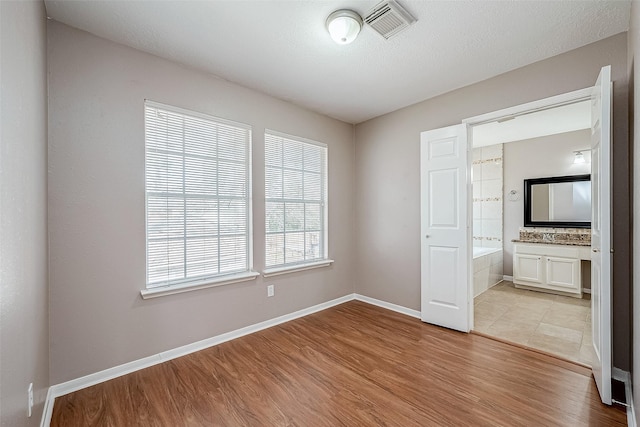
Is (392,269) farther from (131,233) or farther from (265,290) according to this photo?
(131,233)

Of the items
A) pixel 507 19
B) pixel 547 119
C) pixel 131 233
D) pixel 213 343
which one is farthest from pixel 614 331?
pixel 131 233

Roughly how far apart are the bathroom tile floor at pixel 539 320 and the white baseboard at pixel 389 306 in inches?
27.2

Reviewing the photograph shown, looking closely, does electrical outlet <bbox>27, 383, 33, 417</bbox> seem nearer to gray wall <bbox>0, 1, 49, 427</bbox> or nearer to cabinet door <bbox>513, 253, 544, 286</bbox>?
gray wall <bbox>0, 1, 49, 427</bbox>

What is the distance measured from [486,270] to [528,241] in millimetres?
1029

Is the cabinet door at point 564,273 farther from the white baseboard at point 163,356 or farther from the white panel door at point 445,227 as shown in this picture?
the white baseboard at point 163,356

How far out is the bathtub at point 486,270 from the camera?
13.8 ft

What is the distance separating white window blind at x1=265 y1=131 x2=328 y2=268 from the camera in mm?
3246

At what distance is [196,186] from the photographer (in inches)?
104

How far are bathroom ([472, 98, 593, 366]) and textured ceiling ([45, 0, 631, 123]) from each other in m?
1.73

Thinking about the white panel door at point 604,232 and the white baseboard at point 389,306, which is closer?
the white panel door at point 604,232

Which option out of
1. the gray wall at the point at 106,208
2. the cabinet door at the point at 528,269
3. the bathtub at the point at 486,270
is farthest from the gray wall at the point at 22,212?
the cabinet door at the point at 528,269

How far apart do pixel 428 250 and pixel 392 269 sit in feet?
2.07

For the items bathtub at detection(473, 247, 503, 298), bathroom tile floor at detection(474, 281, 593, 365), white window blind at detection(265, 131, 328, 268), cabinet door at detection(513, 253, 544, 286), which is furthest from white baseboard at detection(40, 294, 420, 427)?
cabinet door at detection(513, 253, 544, 286)

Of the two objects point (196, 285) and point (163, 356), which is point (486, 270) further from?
point (163, 356)
